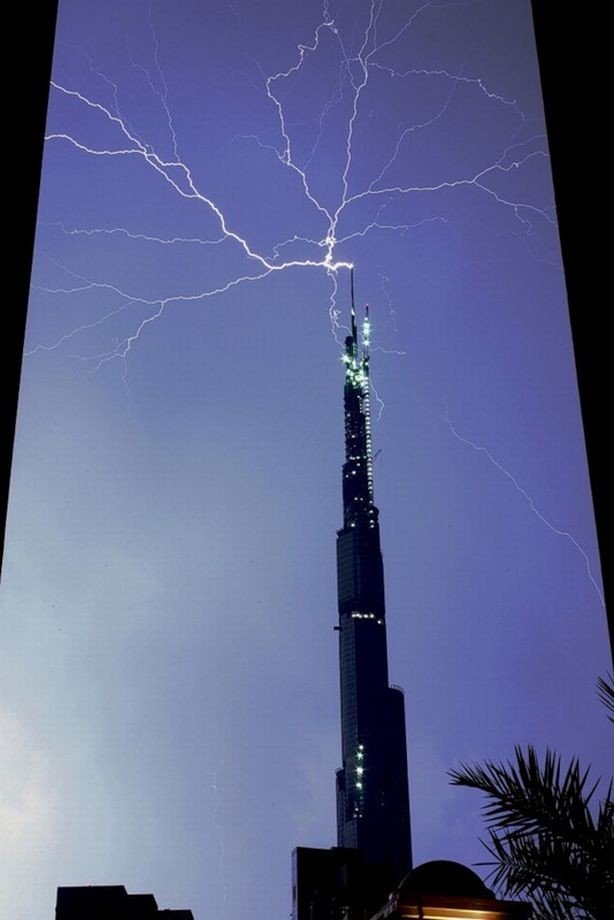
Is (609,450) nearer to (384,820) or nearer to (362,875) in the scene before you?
(362,875)

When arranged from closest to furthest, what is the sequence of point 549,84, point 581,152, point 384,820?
point 581,152
point 549,84
point 384,820

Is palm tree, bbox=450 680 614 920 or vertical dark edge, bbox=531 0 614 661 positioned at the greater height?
vertical dark edge, bbox=531 0 614 661

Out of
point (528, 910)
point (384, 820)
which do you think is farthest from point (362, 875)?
point (384, 820)

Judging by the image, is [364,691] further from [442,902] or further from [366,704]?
[442,902]

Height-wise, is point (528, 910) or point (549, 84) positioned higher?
point (549, 84)

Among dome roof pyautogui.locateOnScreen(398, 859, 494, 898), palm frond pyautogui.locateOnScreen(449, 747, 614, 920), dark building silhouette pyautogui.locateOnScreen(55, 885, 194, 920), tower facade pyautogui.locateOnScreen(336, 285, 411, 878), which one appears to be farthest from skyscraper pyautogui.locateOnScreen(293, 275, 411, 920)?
palm frond pyautogui.locateOnScreen(449, 747, 614, 920)

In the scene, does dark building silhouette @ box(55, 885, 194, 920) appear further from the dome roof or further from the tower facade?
the tower facade
